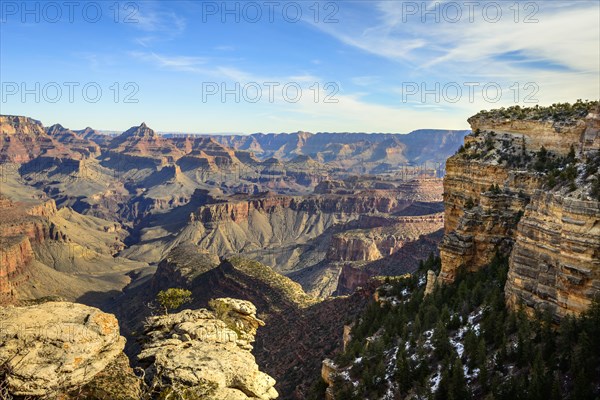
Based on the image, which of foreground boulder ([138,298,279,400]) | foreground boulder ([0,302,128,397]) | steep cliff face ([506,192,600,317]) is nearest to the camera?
foreground boulder ([0,302,128,397])

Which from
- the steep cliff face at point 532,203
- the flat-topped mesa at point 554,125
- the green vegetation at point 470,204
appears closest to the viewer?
the steep cliff face at point 532,203

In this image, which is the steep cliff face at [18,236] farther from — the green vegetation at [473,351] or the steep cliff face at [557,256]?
the steep cliff face at [557,256]

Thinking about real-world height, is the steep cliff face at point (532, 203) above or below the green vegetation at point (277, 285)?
above

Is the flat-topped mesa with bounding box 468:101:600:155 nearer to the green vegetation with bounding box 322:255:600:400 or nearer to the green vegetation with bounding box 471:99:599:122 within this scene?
the green vegetation with bounding box 471:99:599:122

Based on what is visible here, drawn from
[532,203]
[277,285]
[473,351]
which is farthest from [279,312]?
[532,203]

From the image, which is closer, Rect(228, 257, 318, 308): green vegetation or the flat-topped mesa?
the flat-topped mesa

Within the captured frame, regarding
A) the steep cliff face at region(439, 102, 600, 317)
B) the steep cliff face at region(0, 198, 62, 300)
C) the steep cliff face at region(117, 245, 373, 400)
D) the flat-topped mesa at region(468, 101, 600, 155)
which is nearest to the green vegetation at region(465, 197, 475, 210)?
the steep cliff face at region(439, 102, 600, 317)

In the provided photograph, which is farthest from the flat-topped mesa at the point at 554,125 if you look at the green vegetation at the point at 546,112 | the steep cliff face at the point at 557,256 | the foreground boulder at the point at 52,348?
the foreground boulder at the point at 52,348

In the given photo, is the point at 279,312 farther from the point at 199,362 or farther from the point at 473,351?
the point at 473,351
